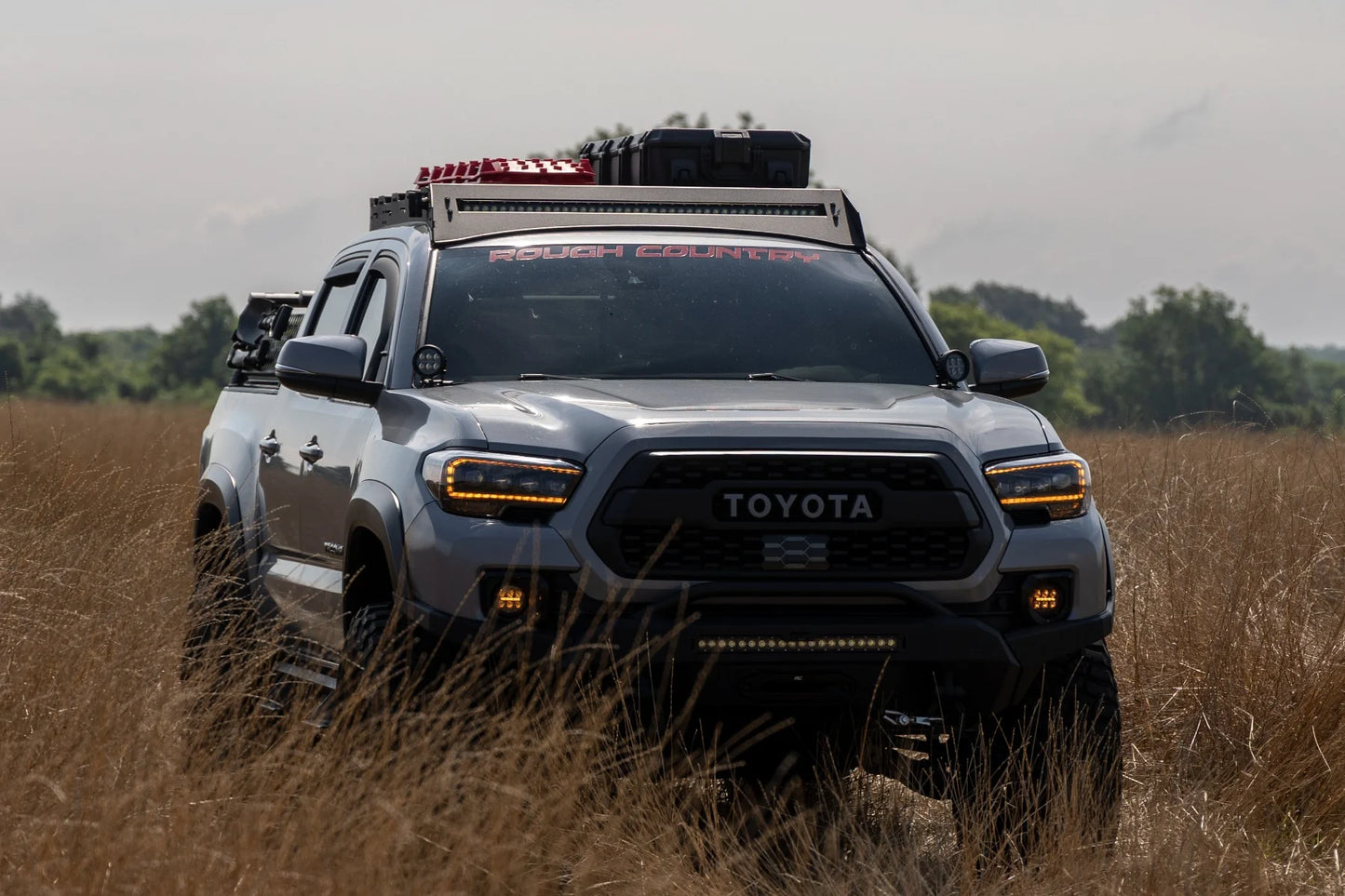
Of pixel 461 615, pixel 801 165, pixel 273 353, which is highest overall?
pixel 801 165

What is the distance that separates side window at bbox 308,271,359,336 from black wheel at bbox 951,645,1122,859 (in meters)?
2.95

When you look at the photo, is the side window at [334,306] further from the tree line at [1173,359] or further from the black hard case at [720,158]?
the tree line at [1173,359]

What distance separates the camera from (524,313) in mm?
6520

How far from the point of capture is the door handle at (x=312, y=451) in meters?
6.75

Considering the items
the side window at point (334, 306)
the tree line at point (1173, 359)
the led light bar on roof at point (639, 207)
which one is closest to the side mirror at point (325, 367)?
the led light bar on roof at point (639, 207)

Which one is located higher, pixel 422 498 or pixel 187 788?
pixel 422 498

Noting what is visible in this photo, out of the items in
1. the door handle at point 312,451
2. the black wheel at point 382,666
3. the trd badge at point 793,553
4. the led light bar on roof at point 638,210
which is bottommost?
the black wheel at point 382,666

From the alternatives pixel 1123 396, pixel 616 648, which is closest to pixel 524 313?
pixel 616 648

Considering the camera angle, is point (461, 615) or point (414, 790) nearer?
point (414, 790)

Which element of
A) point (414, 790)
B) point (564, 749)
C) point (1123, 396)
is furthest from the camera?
point (1123, 396)

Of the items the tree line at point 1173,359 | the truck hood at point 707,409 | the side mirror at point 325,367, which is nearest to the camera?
the truck hood at point 707,409

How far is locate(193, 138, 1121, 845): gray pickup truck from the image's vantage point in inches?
205

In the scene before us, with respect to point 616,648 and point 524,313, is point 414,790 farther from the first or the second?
point 524,313

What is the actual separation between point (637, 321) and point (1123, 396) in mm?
96272
